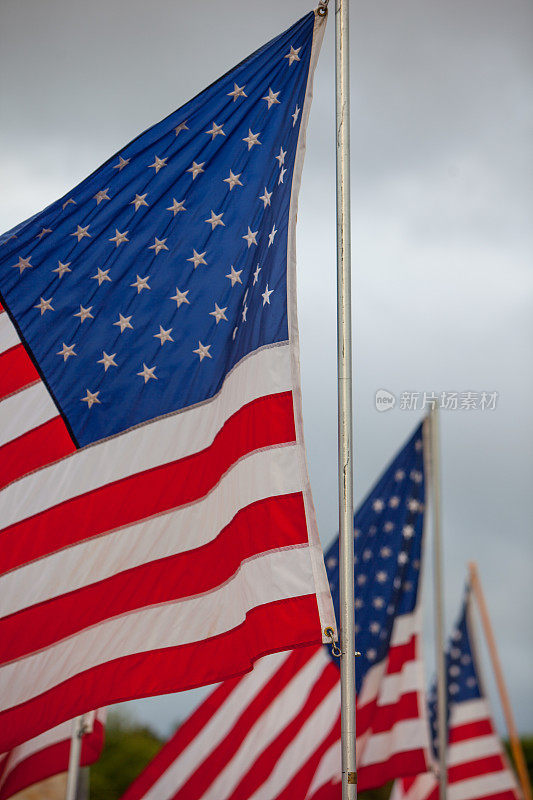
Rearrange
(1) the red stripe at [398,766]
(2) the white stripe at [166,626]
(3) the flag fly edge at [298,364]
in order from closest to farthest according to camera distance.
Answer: (3) the flag fly edge at [298,364] < (2) the white stripe at [166,626] < (1) the red stripe at [398,766]

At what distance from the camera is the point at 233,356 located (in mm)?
6543

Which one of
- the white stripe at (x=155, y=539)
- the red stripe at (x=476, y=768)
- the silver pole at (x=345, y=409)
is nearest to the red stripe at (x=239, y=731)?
the white stripe at (x=155, y=539)

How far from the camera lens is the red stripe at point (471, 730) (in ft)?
57.4

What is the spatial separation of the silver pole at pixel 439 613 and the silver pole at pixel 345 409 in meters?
8.34

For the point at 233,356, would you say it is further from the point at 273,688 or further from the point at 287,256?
the point at 273,688

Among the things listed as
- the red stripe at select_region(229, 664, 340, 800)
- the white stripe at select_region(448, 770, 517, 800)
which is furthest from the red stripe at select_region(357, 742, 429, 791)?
the white stripe at select_region(448, 770, 517, 800)

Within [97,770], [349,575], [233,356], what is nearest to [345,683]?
[349,575]

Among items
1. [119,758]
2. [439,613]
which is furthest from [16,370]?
[119,758]

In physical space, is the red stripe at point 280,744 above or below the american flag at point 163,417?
below

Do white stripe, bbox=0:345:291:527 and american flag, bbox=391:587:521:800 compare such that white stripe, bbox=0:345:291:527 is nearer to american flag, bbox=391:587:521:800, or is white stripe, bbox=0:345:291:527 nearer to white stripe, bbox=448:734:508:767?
american flag, bbox=391:587:521:800

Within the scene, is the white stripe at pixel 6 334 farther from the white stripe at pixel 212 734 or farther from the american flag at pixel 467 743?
the american flag at pixel 467 743

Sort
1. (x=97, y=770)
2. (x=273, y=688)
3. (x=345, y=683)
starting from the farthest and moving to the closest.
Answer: (x=97, y=770) → (x=273, y=688) → (x=345, y=683)

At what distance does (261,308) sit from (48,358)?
1658 millimetres

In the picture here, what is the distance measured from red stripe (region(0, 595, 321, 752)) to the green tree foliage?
45469 mm
